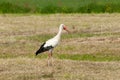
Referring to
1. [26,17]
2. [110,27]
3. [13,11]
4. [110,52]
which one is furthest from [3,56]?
[13,11]

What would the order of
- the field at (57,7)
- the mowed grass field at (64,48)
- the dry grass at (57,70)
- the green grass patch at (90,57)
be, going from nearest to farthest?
the dry grass at (57,70) < the mowed grass field at (64,48) < the green grass patch at (90,57) < the field at (57,7)

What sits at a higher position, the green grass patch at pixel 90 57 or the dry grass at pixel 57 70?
the dry grass at pixel 57 70

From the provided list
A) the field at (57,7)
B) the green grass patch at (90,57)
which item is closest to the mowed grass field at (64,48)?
the green grass patch at (90,57)

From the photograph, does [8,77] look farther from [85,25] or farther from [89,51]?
[85,25]

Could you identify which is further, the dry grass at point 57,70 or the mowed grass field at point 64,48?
the mowed grass field at point 64,48

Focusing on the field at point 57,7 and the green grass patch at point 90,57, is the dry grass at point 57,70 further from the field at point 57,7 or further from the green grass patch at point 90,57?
the field at point 57,7

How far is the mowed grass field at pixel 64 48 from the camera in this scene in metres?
13.3

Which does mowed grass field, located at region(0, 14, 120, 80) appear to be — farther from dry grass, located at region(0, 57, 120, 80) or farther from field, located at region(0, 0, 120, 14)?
field, located at region(0, 0, 120, 14)

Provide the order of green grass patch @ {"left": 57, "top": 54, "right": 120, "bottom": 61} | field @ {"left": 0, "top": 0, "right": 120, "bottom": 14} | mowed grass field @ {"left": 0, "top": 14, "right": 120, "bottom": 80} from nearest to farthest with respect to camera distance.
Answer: mowed grass field @ {"left": 0, "top": 14, "right": 120, "bottom": 80} < green grass patch @ {"left": 57, "top": 54, "right": 120, "bottom": 61} < field @ {"left": 0, "top": 0, "right": 120, "bottom": 14}

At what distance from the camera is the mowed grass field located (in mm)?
13320

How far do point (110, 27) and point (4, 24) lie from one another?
16.4 ft

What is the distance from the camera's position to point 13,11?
33.6 meters

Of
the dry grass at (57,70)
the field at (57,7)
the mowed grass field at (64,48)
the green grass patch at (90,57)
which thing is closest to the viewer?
the dry grass at (57,70)

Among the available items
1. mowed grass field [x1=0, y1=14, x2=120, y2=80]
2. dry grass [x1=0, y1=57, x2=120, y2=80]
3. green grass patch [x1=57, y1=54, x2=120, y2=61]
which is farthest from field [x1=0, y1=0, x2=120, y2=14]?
dry grass [x1=0, y1=57, x2=120, y2=80]
